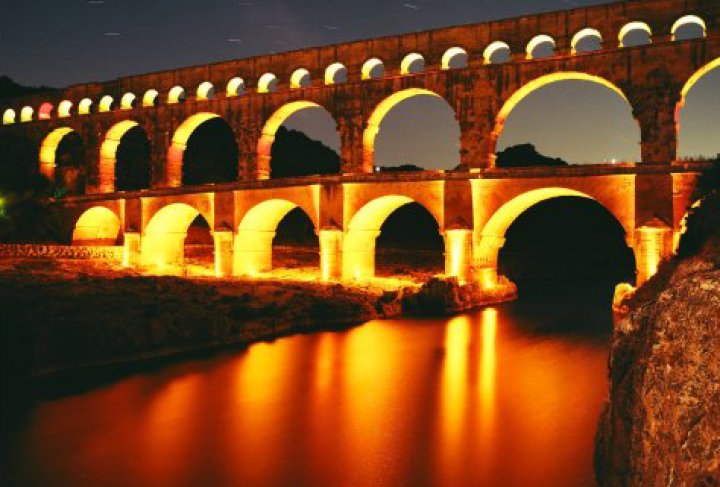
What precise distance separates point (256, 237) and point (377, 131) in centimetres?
790

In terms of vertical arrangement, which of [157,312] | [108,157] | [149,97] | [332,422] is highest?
[149,97]

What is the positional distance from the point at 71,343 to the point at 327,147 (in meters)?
69.4

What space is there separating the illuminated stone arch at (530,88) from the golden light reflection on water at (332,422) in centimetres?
1115

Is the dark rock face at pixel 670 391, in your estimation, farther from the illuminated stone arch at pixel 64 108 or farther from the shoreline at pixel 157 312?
the illuminated stone arch at pixel 64 108

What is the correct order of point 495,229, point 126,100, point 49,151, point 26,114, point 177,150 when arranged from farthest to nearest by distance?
point 26,114 < point 49,151 < point 126,100 < point 177,150 < point 495,229

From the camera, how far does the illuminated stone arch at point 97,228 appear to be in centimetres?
3594

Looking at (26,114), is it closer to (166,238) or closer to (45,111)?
(45,111)

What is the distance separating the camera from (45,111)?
39.9 meters

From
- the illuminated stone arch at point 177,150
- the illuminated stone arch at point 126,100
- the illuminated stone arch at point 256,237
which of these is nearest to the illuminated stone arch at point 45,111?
the illuminated stone arch at point 126,100

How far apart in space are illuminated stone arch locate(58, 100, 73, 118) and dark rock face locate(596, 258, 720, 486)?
3905 cm

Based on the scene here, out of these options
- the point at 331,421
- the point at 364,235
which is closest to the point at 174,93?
the point at 364,235

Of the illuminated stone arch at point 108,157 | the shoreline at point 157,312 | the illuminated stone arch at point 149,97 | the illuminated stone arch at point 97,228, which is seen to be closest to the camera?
the shoreline at point 157,312

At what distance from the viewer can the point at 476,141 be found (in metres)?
25.6

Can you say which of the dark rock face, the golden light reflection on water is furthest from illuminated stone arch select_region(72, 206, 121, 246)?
the dark rock face
